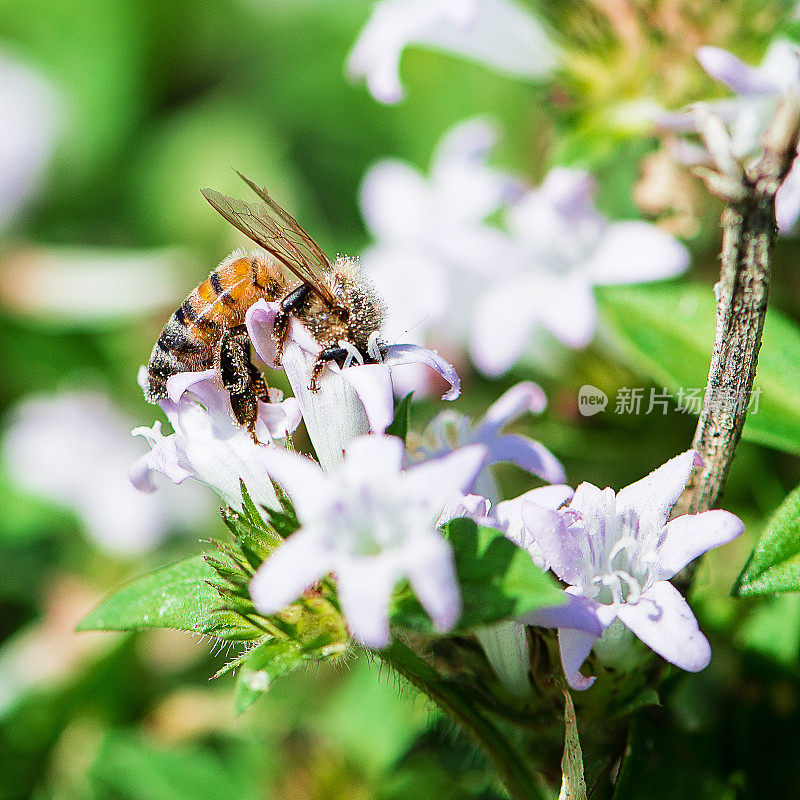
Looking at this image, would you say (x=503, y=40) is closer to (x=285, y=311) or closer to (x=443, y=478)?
(x=285, y=311)

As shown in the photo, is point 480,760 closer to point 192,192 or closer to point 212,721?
point 212,721

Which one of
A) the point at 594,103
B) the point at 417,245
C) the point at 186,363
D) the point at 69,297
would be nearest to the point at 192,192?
the point at 69,297

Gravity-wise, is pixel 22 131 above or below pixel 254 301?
below

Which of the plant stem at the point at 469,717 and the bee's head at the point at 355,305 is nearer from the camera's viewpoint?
the plant stem at the point at 469,717

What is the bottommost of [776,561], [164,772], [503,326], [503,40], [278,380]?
[164,772]

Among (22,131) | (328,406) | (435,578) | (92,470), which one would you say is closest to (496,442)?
(328,406)

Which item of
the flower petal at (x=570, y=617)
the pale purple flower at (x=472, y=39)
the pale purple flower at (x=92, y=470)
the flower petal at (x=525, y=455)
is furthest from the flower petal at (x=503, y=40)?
the pale purple flower at (x=92, y=470)

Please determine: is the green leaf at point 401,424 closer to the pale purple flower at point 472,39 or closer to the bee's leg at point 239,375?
the bee's leg at point 239,375
